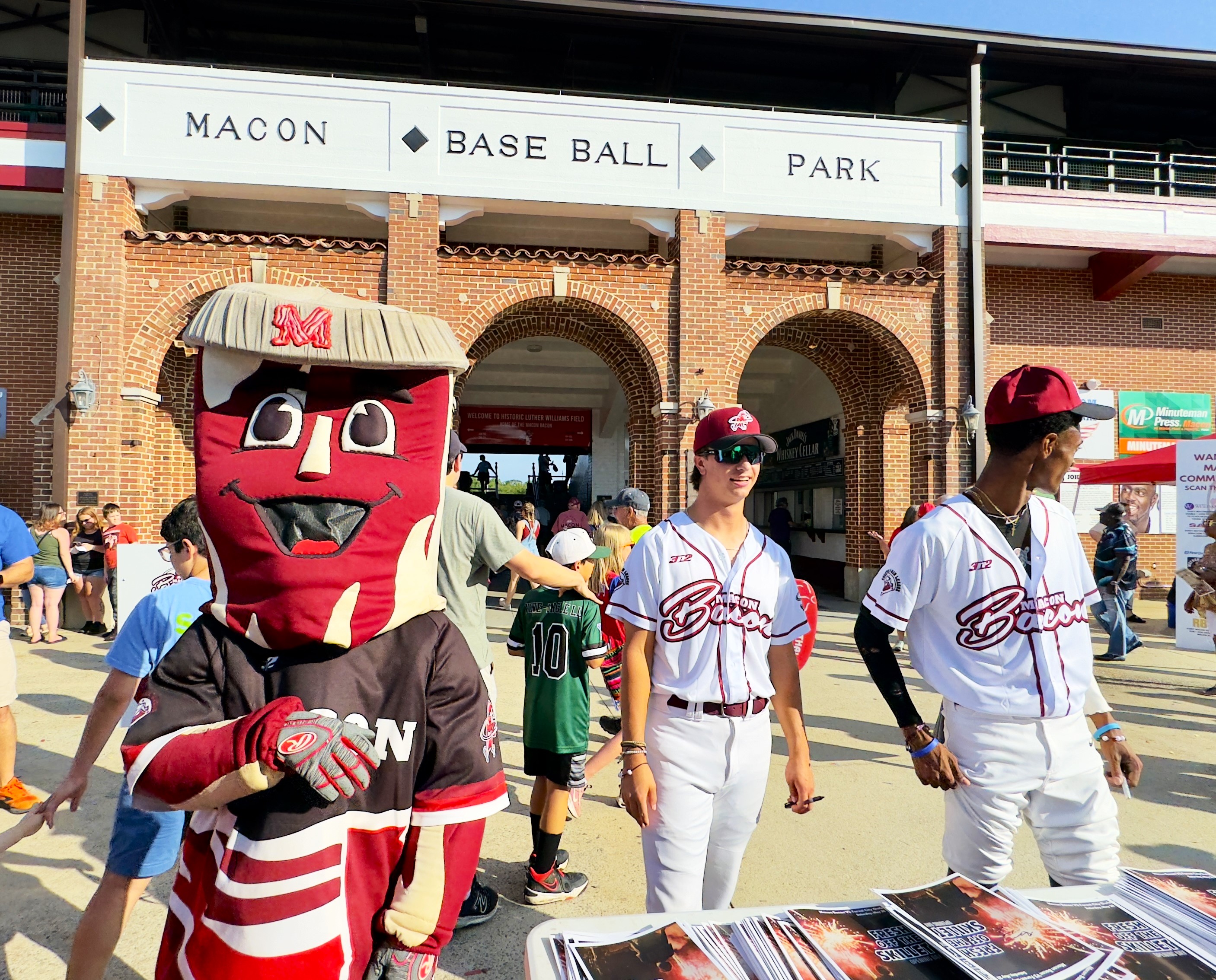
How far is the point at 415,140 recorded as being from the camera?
31.1 feet

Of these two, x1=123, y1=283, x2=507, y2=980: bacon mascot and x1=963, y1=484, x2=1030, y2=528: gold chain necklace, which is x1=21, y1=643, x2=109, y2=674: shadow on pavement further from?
x1=963, y1=484, x2=1030, y2=528: gold chain necklace

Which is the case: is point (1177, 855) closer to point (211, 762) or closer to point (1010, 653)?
point (1010, 653)

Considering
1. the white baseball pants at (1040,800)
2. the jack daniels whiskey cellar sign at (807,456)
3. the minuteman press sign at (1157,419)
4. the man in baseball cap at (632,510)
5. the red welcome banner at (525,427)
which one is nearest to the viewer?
the white baseball pants at (1040,800)

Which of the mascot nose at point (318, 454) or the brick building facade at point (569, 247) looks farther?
the brick building facade at point (569, 247)

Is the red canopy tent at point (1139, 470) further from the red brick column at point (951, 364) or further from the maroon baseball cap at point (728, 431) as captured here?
the maroon baseball cap at point (728, 431)

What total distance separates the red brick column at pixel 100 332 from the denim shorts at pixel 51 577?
1.17 metres

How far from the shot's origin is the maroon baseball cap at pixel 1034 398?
1.95 m

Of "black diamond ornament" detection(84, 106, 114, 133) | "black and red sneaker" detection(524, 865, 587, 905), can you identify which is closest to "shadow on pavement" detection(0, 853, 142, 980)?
"black and red sneaker" detection(524, 865, 587, 905)

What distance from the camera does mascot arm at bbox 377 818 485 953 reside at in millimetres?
1310

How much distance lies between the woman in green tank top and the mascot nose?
8457 millimetres

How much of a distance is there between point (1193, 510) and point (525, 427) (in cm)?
1118

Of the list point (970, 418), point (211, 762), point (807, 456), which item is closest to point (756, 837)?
point (211, 762)

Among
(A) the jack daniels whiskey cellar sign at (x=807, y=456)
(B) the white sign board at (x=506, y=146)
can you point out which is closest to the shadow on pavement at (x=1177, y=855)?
(B) the white sign board at (x=506, y=146)

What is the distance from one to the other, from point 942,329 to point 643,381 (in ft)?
15.2
